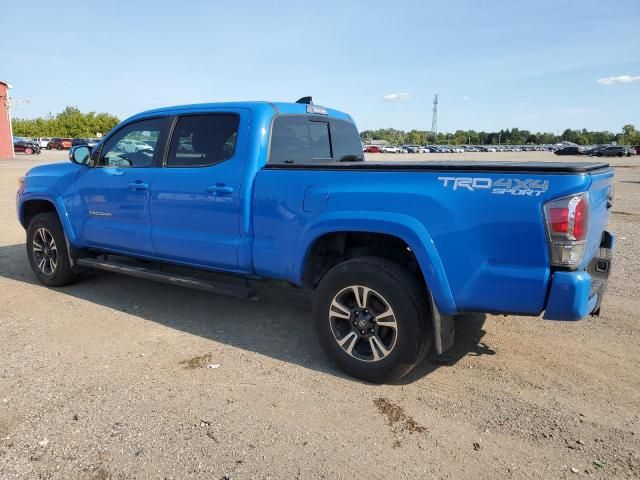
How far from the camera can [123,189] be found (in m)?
4.89

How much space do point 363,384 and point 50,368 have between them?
2304 mm

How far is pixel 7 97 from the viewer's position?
4022cm

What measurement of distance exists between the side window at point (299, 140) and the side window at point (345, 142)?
125 mm

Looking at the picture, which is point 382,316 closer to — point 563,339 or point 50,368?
point 563,339

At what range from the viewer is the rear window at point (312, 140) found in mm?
4336

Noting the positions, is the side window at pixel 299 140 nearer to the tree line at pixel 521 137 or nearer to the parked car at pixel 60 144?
the parked car at pixel 60 144

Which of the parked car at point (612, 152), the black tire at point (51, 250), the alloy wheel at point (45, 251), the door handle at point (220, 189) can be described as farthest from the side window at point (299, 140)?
the parked car at point (612, 152)

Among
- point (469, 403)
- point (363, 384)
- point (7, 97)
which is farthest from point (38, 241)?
point (7, 97)

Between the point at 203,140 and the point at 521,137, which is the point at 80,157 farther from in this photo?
the point at 521,137

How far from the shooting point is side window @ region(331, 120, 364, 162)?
5.12 m

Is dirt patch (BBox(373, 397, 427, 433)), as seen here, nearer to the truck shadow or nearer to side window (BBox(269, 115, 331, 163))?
the truck shadow

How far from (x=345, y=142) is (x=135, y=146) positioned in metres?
2.09

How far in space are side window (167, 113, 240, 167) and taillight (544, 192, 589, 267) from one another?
249cm

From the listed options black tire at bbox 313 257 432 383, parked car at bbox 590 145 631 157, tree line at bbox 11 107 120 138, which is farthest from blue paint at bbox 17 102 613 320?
tree line at bbox 11 107 120 138
